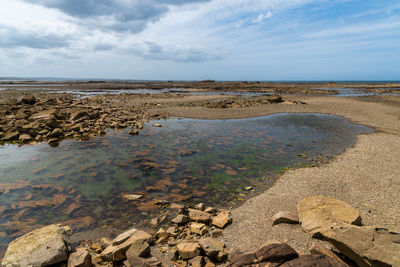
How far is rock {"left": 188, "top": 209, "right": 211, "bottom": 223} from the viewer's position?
21.6 feet

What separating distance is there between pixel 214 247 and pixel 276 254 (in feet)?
5.11

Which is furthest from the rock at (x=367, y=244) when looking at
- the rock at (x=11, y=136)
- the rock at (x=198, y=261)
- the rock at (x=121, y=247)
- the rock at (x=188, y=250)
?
the rock at (x=11, y=136)

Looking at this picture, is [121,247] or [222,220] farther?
[222,220]

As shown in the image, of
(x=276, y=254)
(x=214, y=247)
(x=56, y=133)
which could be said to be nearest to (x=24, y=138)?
(x=56, y=133)

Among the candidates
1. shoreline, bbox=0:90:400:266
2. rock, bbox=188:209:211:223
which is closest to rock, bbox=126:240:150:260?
rock, bbox=188:209:211:223

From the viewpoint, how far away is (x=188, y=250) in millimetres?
5090

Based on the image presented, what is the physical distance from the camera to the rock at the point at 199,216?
21.6 ft

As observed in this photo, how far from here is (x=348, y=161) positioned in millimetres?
11195

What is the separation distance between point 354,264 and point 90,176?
10.5m

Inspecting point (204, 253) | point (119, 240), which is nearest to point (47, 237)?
point (119, 240)

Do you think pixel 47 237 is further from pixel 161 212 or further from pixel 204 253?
pixel 204 253

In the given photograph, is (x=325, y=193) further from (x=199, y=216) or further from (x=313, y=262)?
(x=199, y=216)

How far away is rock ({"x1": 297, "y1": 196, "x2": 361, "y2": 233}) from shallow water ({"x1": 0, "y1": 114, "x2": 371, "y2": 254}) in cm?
272

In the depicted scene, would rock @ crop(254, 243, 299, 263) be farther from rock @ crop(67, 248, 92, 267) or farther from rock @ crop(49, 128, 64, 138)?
rock @ crop(49, 128, 64, 138)
